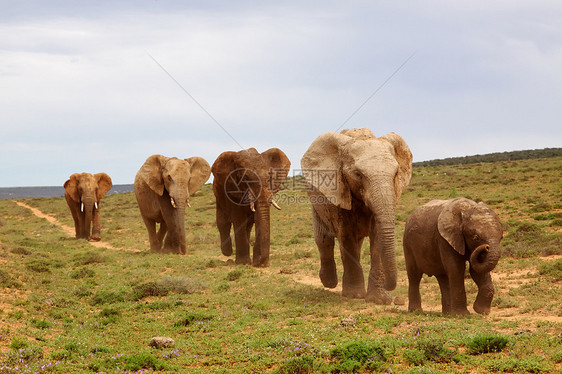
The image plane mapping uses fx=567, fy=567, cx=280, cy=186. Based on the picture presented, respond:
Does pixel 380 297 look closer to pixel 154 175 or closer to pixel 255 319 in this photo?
pixel 255 319

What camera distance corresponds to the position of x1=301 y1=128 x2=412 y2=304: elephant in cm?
1105

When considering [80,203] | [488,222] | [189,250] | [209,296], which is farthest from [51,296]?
[80,203]

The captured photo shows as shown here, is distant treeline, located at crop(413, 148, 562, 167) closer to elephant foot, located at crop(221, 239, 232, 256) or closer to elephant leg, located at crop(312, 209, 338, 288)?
elephant foot, located at crop(221, 239, 232, 256)

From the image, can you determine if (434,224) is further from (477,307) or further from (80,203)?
(80,203)

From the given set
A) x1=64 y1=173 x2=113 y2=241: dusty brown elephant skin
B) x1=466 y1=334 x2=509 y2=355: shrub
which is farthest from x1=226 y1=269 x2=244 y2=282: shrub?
x1=64 y1=173 x2=113 y2=241: dusty brown elephant skin

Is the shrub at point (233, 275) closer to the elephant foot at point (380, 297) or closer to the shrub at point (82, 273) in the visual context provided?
the shrub at point (82, 273)

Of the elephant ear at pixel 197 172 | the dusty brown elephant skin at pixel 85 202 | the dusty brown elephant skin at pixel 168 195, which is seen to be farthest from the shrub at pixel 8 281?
the dusty brown elephant skin at pixel 85 202

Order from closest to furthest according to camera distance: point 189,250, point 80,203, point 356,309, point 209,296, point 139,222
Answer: point 356,309 < point 209,296 < point 189,250 < point 80,203 < point 139,222

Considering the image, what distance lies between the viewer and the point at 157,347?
10008mm

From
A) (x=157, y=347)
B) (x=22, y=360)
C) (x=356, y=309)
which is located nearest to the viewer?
(x=22, y=360)

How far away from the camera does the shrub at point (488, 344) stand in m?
8.18

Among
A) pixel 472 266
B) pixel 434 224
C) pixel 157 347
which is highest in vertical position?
pixel 434 224

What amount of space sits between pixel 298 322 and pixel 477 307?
337cm

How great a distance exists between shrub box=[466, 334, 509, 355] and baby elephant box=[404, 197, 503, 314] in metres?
2.08
